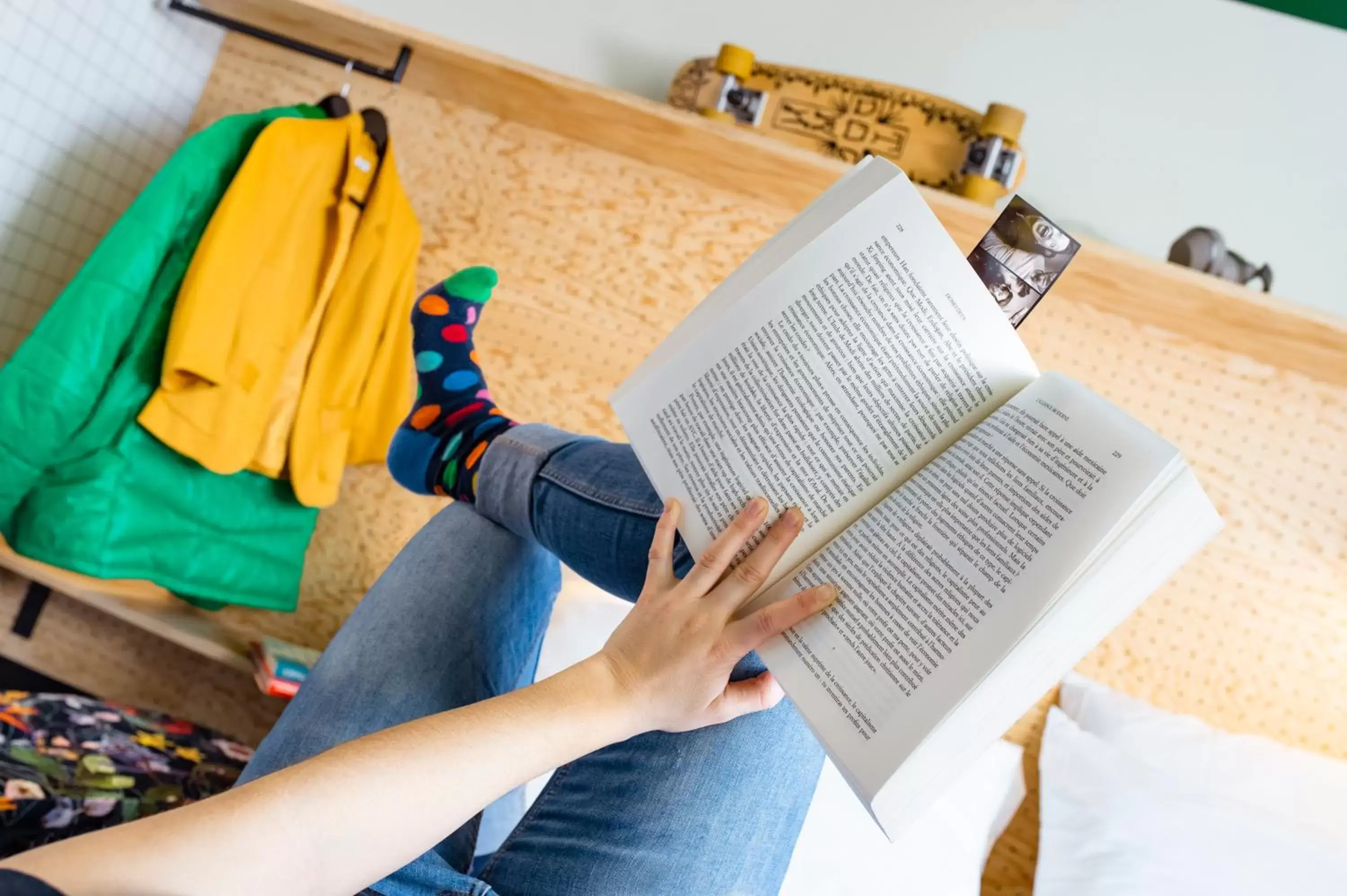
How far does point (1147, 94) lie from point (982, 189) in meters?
0.33

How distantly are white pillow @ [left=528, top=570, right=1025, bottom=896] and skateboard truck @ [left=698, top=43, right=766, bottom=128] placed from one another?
0.77 metres

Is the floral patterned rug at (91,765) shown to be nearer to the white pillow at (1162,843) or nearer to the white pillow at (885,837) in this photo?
the white pillow at (885,837)

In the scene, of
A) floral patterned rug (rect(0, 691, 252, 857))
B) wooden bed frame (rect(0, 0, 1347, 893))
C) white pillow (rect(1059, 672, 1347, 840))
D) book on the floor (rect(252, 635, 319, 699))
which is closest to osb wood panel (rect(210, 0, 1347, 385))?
wooden bed frame (rect(0, 0, 1347, 893))

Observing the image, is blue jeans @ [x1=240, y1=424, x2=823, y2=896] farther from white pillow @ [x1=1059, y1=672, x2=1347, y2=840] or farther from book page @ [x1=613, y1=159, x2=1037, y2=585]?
white pillow @ [x1=1059, y1=672, x2=1347, y2=840]

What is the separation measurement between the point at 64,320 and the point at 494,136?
27.7 inches

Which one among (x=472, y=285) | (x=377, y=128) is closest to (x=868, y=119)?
(x=472, y=285)

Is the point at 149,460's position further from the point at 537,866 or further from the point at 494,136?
the point at 537,866

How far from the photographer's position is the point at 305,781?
0.50 meters

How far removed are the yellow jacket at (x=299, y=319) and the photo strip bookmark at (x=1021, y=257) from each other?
3.41 feet

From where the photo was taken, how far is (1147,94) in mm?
1411

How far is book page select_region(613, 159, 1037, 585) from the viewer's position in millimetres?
634

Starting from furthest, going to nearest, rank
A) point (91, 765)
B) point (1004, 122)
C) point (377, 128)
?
point (377, 128), point (1004, 122), point (91, 765)

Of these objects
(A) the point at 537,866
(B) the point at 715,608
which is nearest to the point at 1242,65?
(B) the point at 715,608

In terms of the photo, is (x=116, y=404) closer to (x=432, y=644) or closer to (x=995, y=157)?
(x=432, y=644)
